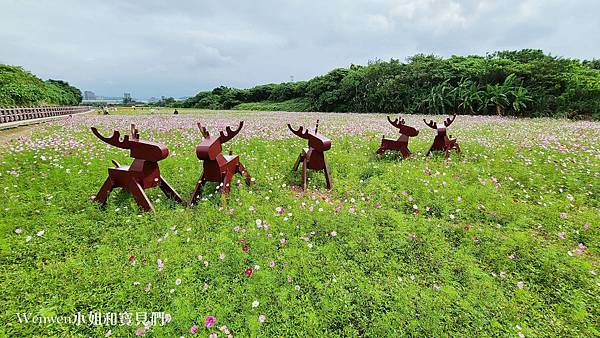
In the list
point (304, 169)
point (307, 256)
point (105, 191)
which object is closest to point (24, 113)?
point (105, 191)

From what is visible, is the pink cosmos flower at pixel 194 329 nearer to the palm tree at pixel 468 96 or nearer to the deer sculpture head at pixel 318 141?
the deer sculpture head at pixel 318 141

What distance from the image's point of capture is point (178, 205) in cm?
510

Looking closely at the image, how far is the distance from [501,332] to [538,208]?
11.8 feet

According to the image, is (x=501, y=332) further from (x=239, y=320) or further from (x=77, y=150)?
(x=77, y=150)

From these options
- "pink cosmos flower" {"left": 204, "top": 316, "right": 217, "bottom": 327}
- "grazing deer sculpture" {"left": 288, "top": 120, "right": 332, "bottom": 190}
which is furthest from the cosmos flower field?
"grazing deer sculpture" {"left": 288, "top": 120, "right": 332, "bottom": 190}

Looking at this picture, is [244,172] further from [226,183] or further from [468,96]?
[468,96]

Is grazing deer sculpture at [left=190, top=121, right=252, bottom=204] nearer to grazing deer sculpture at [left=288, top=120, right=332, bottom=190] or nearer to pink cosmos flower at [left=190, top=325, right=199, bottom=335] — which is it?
grazing deer sculpture at [left=288, top=120, right=332, bottom=190]

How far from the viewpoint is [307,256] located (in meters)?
3.86

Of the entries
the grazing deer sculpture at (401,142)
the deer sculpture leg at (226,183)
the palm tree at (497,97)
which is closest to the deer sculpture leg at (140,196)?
the deer sculpture leg at (226,183)

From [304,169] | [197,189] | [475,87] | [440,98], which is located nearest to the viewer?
[197,189]

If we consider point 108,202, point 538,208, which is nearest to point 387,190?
point 538,208

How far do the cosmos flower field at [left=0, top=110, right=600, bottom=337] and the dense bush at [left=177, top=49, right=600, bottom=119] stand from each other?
20.8 m

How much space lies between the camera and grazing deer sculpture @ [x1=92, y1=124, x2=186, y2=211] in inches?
178

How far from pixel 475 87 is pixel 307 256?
1134 inches
